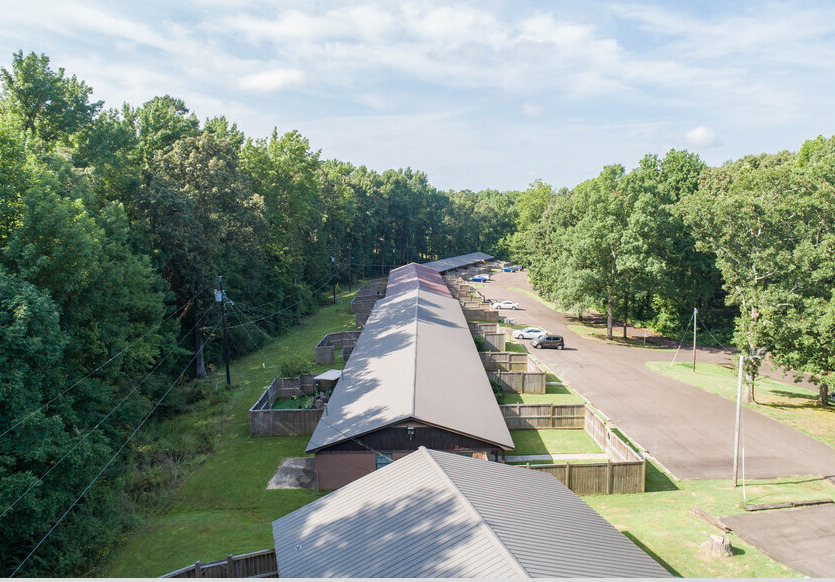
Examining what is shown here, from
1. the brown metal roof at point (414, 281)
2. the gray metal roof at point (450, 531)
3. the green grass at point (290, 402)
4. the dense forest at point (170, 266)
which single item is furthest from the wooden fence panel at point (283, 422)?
the brown metal roof at point (414, 281)

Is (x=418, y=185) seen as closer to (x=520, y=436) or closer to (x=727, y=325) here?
(x=727, y=325)

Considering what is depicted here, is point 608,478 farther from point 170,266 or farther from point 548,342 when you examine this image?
point 170,266

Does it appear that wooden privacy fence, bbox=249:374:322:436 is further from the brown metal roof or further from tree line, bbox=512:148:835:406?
the brown metal roof

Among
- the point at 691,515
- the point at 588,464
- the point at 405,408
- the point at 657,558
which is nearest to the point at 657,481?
the point at 691,515

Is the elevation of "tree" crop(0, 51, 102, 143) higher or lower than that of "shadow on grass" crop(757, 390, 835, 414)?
higher

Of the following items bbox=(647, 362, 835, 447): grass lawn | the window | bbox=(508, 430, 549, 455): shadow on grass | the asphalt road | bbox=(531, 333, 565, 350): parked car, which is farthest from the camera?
bbox=(531, 333, 565, 350): parked car

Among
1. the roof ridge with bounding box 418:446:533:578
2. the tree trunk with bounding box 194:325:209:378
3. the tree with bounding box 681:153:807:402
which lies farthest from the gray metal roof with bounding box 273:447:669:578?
the tree trunk with bounding box 194:325:209:378

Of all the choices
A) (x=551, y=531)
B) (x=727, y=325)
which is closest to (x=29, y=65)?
(x=551, y=531)
